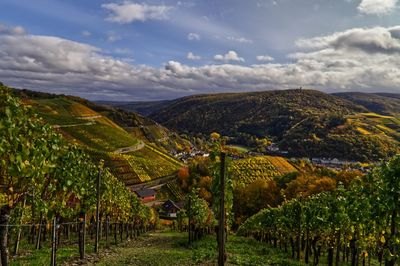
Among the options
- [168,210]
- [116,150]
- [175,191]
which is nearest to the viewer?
[168,210]

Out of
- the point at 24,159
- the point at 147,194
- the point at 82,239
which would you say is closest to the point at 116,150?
the point at 147,194

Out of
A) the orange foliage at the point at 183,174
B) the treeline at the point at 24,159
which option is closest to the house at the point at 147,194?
the orange foliage at the point at 183,174

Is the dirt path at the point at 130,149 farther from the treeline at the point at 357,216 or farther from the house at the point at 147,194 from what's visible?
the treeline at the point at 357,216

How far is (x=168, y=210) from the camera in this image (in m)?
118

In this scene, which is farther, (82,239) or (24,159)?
(82,239)

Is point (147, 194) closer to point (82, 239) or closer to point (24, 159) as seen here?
point (82, 239)

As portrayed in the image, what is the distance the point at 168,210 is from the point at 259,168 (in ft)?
199

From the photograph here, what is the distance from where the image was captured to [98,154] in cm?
13138

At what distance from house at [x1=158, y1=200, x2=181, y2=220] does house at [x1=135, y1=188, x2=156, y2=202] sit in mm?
5115

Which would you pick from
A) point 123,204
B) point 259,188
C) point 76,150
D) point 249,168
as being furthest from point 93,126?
point 76,150

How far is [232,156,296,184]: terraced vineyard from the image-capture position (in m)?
149

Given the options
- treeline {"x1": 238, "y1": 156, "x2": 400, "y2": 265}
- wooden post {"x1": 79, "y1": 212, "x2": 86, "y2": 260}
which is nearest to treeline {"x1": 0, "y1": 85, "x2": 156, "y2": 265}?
wooden post {"x1": 79, "y1": 212, "x2": 86, "y2": 260}

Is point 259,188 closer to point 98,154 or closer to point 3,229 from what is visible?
point 98,154

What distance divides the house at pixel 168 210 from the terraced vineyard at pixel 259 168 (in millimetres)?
34858
